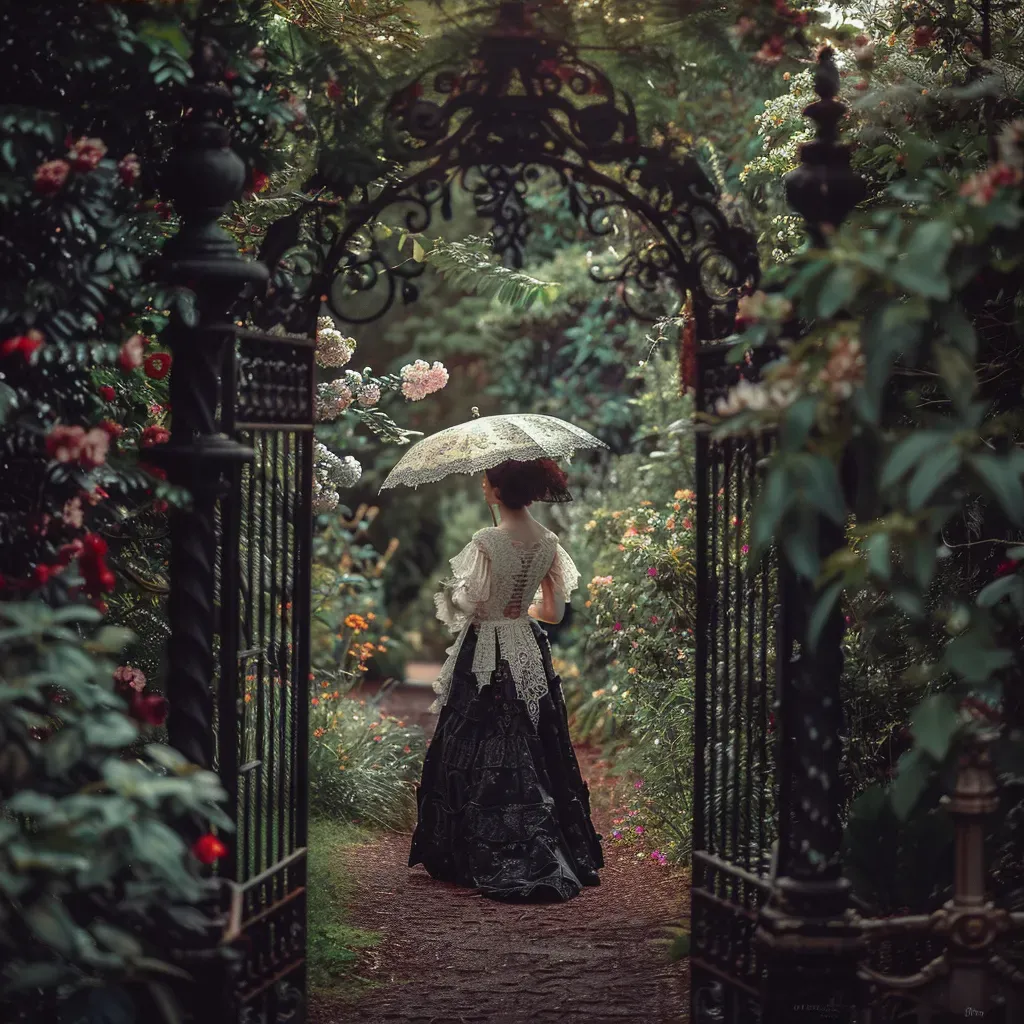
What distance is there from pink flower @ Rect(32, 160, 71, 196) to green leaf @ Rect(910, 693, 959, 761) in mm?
2566

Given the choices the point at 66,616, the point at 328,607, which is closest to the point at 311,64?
the point at 66,616

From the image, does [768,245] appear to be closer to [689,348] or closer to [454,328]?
[689,348]

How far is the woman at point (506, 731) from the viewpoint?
19.8 feet

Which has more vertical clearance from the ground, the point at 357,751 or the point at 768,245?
the point at 768,245

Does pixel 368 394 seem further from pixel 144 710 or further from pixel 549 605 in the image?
pixel 144 710

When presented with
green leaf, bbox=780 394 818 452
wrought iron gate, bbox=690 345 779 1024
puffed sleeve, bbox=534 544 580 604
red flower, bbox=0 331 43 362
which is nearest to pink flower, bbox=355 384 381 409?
puffed sleeve, bbox=534 544 580 604

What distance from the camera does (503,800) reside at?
6.04m

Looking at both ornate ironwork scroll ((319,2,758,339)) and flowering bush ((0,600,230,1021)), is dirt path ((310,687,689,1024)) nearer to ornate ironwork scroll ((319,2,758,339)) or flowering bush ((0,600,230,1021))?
flowering bush ((0,600,230,1021))

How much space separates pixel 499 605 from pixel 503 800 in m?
0.89

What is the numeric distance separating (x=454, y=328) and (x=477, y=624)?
629cm

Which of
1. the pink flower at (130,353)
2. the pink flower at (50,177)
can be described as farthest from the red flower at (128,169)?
the pink flower at (130,353)

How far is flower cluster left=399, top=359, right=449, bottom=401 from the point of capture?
6395 millimetres

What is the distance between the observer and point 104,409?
4219mm

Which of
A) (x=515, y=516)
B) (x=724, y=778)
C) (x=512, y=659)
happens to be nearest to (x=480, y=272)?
(x=515, y=516)
